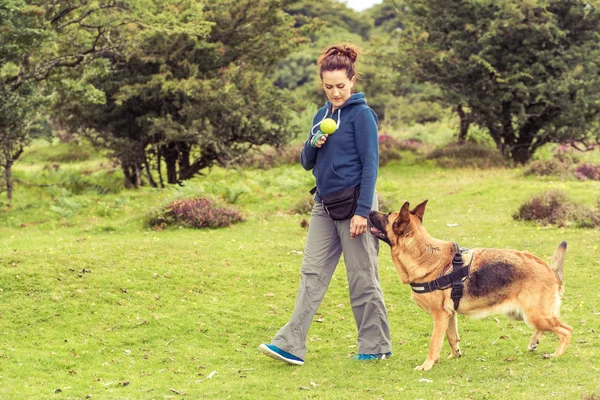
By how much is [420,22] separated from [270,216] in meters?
11.9

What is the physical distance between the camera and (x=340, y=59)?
255 inches

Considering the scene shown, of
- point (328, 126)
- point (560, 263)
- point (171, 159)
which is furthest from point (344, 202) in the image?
point (171, 159)

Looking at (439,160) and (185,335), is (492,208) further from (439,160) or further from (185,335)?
(185,335)

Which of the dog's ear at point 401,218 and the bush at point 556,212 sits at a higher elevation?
the dog's ear at point 401,218

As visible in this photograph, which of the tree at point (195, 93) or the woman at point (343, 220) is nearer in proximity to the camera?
the woman at point (343, 220)

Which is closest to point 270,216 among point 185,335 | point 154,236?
point 154,236

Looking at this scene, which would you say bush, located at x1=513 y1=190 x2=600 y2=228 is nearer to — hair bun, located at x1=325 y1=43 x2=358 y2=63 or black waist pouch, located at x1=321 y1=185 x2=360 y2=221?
black waist pouch, located at x1=321 y1=185 x2=360 y2=221

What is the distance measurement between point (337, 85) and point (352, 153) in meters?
A: 0.61

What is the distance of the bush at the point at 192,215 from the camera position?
15031mm

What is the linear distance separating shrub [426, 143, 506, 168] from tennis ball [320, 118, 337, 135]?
1770cm

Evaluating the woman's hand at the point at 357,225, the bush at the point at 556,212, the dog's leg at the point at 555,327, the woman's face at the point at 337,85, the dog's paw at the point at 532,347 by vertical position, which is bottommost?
the bush at the point at 556,212

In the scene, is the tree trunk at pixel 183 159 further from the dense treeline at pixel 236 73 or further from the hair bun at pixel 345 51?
the hair bun at pixel 345 51

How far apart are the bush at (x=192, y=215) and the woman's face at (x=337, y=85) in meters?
8.77

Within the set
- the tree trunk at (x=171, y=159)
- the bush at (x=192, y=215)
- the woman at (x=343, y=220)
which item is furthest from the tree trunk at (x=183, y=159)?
the woman at (x=343, y=220)
